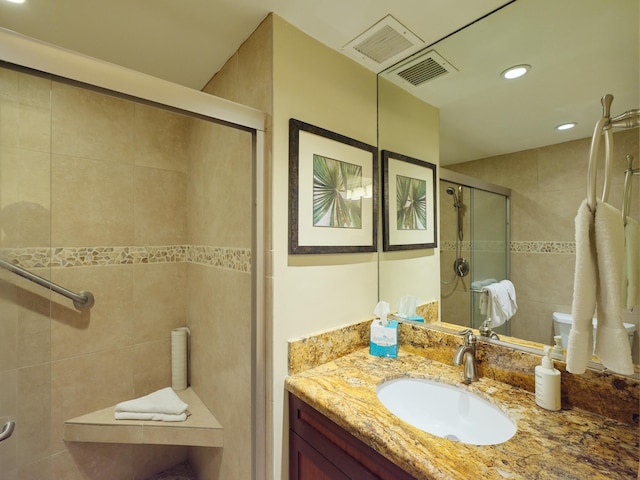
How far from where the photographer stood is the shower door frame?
2.43 feet

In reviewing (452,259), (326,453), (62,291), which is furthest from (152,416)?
(452,259)

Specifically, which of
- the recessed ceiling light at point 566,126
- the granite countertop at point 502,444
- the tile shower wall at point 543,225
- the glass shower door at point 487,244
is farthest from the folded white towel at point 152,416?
the recessed ceiling light at point 566,126

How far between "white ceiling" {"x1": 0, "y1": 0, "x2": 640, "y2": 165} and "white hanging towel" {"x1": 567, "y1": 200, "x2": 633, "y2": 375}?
0.41 meters

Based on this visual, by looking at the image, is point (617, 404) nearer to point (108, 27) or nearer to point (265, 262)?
point (265, 262)

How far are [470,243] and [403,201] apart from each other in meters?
0.40

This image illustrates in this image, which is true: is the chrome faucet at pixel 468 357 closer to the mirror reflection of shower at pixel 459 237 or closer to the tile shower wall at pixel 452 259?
the tile shower wall at pixel 452 259

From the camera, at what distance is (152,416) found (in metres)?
1.58

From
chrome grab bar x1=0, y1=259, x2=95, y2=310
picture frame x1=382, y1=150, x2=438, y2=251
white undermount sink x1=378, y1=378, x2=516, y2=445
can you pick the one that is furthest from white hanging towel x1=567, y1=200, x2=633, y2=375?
chrome grab bar x1=0, y1=259, x2=95, y2=310

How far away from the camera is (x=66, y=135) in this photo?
1570mm

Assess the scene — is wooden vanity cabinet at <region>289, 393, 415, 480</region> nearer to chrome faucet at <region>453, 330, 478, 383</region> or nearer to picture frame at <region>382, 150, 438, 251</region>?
chrome faucet at <region>453, 330, 478, 383</region>

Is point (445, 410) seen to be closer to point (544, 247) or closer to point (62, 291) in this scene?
point (544, 247)

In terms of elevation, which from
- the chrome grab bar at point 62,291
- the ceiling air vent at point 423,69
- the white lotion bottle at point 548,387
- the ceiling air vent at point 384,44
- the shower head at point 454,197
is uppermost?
the ceiling air vent at point 384,44

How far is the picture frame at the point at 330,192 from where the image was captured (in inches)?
46.4

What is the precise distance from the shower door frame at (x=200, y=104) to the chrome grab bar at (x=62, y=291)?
901mm
